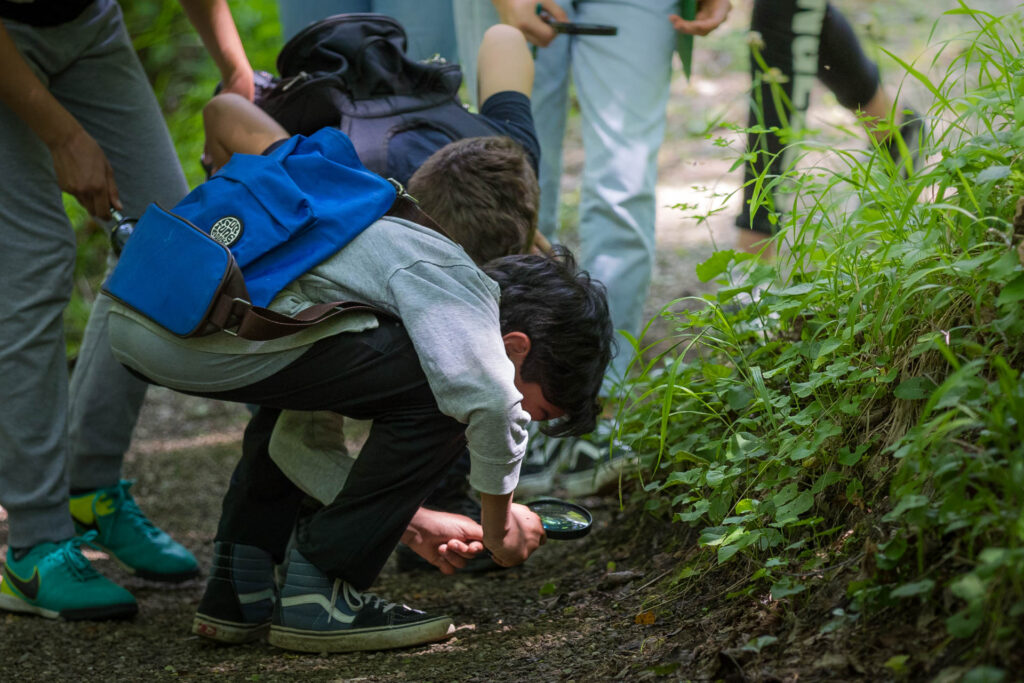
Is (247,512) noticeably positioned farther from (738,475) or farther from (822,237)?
(822,237)

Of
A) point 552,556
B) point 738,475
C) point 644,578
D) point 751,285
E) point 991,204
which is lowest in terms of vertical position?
point 552,556

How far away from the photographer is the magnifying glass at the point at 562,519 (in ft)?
6.37

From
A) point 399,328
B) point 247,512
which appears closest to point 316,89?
point 399,328

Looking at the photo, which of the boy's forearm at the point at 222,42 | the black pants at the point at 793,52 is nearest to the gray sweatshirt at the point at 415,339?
the boy's forearm at the point at 222,42

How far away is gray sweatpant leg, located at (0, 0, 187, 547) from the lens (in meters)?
2.10

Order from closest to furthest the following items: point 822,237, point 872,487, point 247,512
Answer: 1. point 872,487
2. point 247,512
3. point 822,237

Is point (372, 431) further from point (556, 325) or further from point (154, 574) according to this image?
point (154, 574)

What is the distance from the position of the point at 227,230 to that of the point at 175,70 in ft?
9.56

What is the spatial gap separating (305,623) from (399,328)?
1.84 feet

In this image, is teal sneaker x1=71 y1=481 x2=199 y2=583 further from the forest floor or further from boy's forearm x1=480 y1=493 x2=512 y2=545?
boy's forearm x1=480 y1=493 x2=512 y2=545

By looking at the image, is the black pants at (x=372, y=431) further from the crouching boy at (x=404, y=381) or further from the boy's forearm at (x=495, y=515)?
the boy's forearm at (x=495, y=515)

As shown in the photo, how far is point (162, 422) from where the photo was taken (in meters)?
3.84

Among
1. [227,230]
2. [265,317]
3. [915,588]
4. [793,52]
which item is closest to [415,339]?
[265,317]

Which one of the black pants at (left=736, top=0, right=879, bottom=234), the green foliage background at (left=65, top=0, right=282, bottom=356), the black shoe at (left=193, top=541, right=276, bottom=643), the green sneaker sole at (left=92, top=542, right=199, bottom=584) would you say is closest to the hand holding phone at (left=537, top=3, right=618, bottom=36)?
the black pants at (left=736, top=0, right=879, bottom=234)
